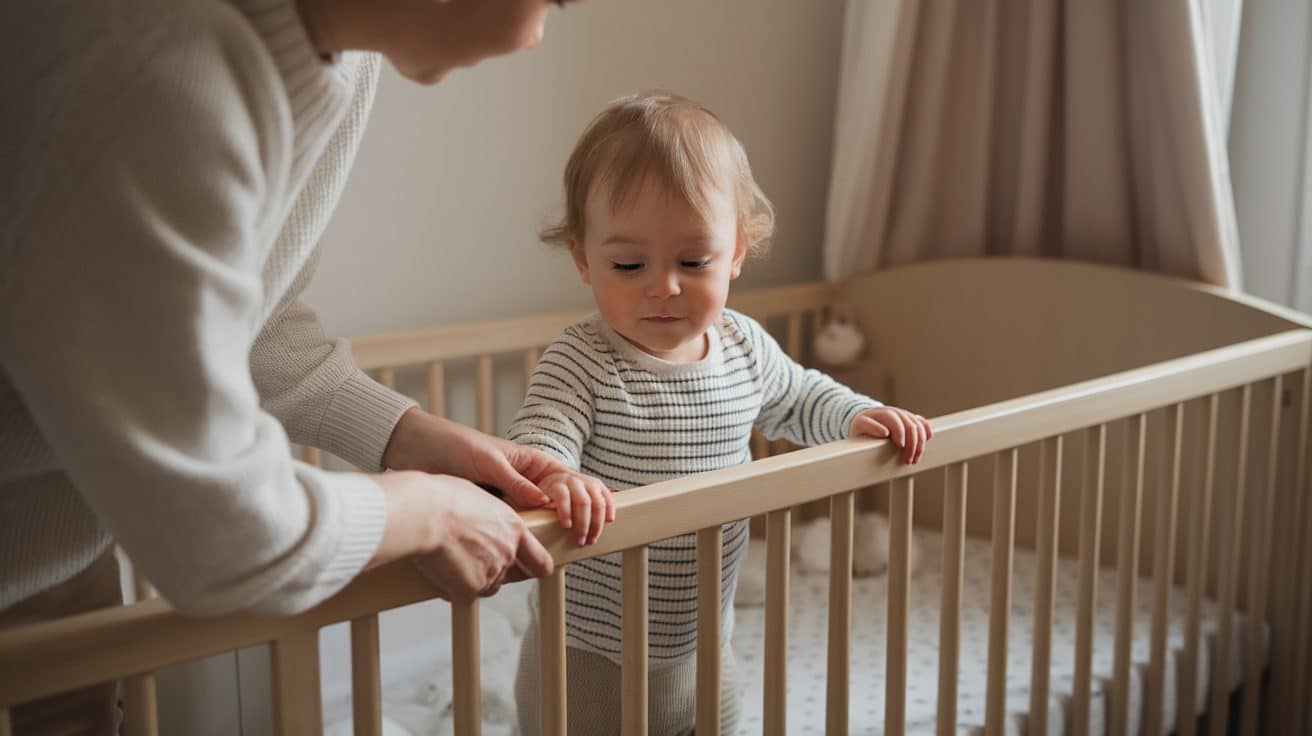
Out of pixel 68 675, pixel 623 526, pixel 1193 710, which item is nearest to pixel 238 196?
pixel 68 675

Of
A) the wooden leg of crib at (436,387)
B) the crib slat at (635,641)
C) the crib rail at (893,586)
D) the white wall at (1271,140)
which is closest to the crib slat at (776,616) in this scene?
the crib rail at (893,586)

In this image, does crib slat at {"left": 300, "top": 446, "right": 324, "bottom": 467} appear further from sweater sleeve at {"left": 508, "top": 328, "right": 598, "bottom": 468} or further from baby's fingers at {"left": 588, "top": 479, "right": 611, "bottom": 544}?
baby's fingers at {"left": 588, "top": 479, "right": 611, "bottom": 544}

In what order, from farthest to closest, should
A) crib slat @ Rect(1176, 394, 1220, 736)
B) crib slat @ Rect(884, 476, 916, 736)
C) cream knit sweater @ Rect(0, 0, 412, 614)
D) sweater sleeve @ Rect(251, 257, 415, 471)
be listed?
crib slat @ Rect(1176, 394, 1220, 736) → crib slat @ Rect(884, 476, 916, 736) → sweater sleeve @ Rect(251, 257, 415, 471) → cream knit sweater @ Rect(0, 0, 412, 614)

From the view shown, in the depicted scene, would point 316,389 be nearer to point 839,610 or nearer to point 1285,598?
point 839,610

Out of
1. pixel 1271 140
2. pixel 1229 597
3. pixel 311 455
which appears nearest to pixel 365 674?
pixel 311 455

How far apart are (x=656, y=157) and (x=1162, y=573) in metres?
0.84

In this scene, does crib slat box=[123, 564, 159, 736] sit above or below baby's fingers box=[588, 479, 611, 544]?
below

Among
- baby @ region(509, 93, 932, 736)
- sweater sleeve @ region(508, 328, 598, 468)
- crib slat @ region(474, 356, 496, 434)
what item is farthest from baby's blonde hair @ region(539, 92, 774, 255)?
crib slat @ region(474, 356, 496, 434)

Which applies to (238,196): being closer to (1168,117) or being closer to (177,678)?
(177,678)

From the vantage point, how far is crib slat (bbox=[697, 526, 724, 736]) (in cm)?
105

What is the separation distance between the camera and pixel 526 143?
6.48ft

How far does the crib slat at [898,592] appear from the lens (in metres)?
1.20

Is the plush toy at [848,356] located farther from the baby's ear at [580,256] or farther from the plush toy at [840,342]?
the baby's ear at [580,256]

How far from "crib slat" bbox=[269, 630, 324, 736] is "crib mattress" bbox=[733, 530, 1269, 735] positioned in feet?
2.32
